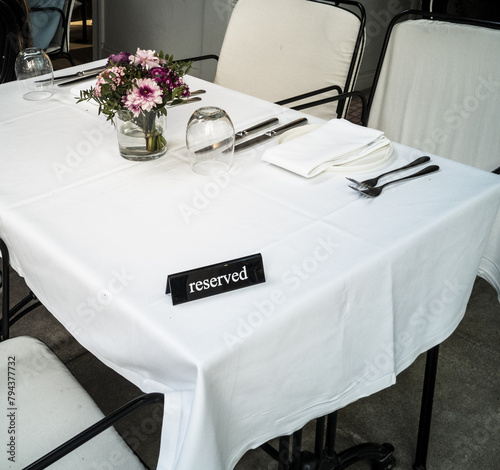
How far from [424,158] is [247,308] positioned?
668 mm

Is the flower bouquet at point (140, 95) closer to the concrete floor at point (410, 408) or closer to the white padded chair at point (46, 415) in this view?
the white padded chair at point (46, 415)

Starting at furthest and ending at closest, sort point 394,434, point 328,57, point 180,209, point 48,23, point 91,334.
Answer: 1. point 48,23
2. point 328,57
3. point 394,434
4. point 180,209
5. point 91,334

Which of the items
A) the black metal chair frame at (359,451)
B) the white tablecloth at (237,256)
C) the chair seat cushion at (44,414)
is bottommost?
the black metal chair frame at (359,451)

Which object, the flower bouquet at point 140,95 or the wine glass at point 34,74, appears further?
the wine glass at point 34,74

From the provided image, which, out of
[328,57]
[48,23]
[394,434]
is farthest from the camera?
[48,23]

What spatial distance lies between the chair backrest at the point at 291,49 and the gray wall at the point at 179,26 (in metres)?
1.48

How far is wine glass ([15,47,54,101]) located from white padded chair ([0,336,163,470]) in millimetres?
819

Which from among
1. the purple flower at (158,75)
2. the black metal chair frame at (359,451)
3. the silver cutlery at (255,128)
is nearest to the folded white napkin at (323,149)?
the silver cutlery at (255,128)

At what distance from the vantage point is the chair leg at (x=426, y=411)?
1.41 m

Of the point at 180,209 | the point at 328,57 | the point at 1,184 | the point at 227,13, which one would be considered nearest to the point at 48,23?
the point at 227,13

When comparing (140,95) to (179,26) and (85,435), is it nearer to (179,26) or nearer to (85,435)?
(85,435)

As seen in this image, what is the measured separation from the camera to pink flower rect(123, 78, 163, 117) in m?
1.19

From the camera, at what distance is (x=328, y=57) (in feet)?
6.59

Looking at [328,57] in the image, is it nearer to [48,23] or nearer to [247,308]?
[247,308]
